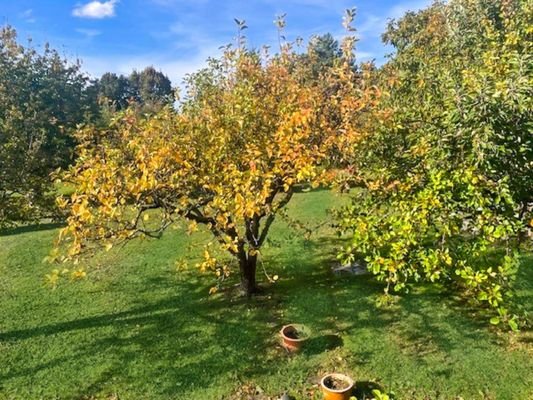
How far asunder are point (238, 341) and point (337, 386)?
8.19 feet

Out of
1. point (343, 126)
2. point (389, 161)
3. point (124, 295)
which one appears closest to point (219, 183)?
point (343, 126)

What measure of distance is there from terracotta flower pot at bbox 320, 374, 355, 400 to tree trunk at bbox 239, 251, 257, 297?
12.4ft

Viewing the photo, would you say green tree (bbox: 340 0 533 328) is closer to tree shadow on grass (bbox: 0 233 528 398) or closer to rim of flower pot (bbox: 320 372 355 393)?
rim of flower pot (bbox: 320 372 355 393)

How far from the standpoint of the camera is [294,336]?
8.65m

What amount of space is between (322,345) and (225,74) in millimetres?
6421

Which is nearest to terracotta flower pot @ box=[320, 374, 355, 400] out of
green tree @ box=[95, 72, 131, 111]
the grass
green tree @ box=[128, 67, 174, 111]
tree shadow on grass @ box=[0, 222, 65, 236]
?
the grass

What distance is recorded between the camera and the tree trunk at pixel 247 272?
34.1 feet

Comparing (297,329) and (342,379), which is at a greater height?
(297,329)

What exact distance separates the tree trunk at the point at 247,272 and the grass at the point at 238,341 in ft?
1.54

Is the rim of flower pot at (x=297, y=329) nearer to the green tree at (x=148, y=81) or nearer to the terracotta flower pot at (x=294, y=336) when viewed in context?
the terracotta flower pot at (x=294, y=336)

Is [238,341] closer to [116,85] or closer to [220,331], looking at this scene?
[220,331]

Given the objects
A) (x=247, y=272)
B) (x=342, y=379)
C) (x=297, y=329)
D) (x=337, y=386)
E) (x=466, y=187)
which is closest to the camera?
(x=466, y=187)

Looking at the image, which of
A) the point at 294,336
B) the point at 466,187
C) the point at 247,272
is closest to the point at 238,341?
the point at 294,336

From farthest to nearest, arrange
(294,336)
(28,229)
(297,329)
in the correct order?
(28,229) → (297,329) → (294,336)
